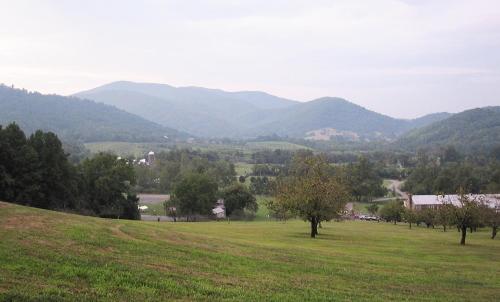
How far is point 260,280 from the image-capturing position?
23219 millimetres

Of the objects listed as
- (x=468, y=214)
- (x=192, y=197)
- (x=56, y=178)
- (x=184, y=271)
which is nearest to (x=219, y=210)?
(x=192, y=197)

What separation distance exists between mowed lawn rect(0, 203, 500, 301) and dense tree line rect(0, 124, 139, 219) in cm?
3858

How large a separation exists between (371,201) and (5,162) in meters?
133

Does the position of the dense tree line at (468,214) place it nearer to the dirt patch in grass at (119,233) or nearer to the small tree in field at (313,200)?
the small tree in field at (313,200)

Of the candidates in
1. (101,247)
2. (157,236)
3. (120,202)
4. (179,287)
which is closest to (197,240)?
(157,236)

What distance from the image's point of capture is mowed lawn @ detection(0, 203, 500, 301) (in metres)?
18.4

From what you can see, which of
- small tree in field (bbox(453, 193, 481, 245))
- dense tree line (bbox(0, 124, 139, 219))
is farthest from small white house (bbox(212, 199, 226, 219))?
small tree in field (bbox(453, 193, 481, 245))

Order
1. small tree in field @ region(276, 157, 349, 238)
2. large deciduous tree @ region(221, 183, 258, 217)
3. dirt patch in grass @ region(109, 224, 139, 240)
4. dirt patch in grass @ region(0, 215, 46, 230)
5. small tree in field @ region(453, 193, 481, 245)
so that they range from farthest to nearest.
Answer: large deciduous tree @ region(221, 183, 258, 217), small tree in field @ region(276, 157, 349, 238), small tree in field @ region(453, 193, 481, 245), dirt patch in grass @ region(109, 224, 139, 240), dirt patch in grass @ region(0, 215, 46, 230)

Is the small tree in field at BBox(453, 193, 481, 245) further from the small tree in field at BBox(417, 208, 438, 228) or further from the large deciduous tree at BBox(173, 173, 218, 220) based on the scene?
the large deciduous tree at BBox(173, 173, 218, 220)

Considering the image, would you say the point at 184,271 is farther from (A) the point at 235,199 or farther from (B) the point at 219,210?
(B) the point at 219,210

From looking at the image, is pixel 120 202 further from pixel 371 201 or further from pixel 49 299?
pixel 371 201

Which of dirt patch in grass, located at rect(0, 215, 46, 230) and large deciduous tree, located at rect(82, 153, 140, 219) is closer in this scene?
dirt patch in grass, located at rect(0, 215, 46, 230)

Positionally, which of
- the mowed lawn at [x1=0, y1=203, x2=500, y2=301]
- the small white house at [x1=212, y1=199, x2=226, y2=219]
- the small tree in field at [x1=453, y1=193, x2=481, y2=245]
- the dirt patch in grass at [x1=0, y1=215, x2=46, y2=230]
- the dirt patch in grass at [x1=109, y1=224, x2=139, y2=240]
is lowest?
→ the small white house at [x1=212, y1=199, x2=226, y2=219]

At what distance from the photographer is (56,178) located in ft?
239
